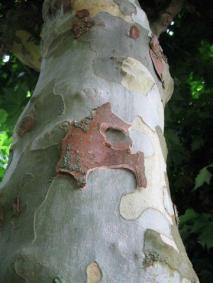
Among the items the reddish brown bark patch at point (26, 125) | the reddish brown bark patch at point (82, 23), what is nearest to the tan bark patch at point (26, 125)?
the reddish brown bark patch at point (26, 125)

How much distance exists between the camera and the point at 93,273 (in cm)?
85

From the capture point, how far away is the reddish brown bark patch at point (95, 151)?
0.98 meters

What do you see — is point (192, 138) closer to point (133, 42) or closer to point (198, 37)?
point (198, 37)

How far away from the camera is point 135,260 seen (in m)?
0.88

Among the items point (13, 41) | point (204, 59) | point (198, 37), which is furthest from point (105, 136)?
point (204, 59)

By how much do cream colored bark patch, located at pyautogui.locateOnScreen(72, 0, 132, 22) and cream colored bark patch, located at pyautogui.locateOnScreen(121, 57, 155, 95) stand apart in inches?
7.8

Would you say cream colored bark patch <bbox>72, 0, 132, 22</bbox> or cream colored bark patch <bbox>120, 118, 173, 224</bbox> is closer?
cream colored bark patch <bbox>120, 118, 173, 224</bbox>

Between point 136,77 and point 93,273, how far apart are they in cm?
53

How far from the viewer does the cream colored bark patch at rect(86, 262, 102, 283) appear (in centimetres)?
84

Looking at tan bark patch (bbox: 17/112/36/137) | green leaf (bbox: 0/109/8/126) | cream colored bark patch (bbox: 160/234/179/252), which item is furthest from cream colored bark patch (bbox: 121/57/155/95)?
green leaf (bbox: 0/109/8/126)

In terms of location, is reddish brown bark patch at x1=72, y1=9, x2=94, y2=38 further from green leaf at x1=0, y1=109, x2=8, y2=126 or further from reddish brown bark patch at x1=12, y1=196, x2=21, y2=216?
green leaf at x1=0, y1=109, x2=8, y2=126

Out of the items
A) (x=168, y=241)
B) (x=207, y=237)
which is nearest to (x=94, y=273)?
(x=168, y=241)

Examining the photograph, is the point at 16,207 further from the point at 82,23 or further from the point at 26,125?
the point at 82,23

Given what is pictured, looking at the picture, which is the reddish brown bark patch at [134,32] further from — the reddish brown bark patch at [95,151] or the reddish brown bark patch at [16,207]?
the reddish brown bark patch at [16,207]
